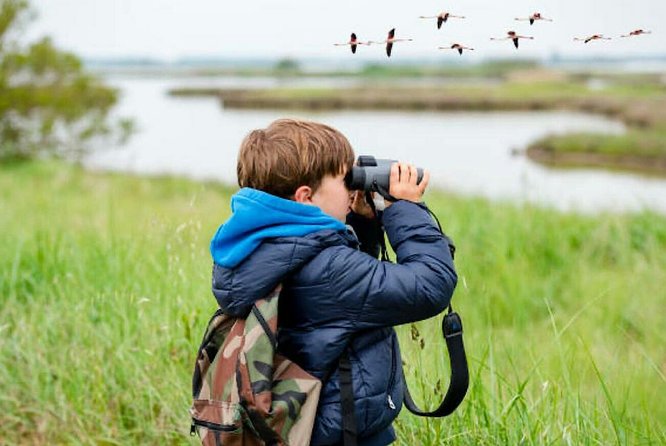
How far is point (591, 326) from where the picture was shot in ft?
16.7

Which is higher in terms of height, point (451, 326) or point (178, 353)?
point (451, 326)

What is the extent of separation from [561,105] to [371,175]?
56986 mm

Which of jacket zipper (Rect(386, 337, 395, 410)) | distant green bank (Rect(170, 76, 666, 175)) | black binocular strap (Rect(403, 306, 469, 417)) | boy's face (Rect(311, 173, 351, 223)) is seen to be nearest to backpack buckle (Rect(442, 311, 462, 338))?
black binocular strap (Rect(403, 306, 469, 417))

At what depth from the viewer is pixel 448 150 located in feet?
97.1

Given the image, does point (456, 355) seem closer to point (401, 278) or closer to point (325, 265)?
point (401, 278)

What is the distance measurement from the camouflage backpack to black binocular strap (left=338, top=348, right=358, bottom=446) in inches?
2.3

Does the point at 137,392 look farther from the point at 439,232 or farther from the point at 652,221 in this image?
the point at 652,221

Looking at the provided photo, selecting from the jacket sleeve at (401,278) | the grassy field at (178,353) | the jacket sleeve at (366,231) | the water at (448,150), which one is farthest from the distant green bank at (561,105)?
the jacket sleeve at (401,278)

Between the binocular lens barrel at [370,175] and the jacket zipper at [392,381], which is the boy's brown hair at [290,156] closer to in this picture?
the binocular lens barrel at [370,175]

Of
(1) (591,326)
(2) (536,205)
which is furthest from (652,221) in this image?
Result: (1) (591,326)

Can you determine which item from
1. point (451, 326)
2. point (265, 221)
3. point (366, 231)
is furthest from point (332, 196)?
point (451, 326)

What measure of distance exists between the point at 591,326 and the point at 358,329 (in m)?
3.61

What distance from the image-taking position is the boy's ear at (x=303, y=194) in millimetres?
1897

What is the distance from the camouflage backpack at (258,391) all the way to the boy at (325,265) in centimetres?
5
